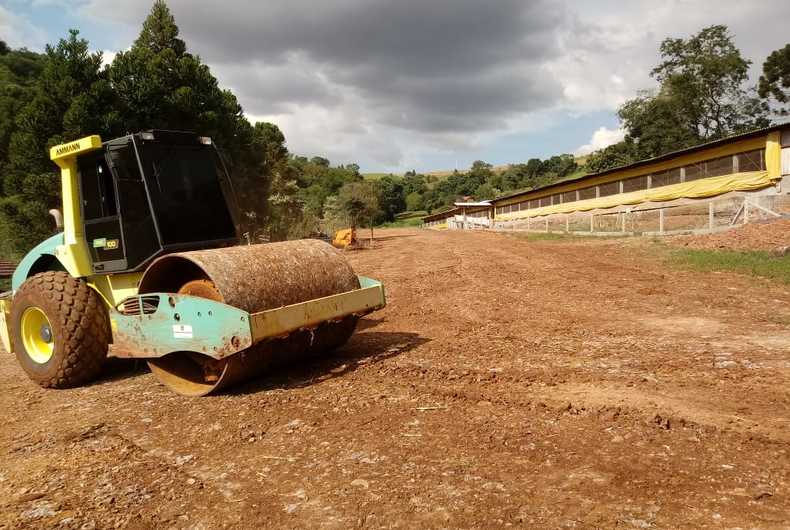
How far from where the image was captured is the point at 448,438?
3.65m

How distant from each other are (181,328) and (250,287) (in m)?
0.75

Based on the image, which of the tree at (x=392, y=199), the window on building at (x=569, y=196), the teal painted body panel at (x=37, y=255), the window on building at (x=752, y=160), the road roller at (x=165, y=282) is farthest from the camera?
the tree at (x=392, y=199)

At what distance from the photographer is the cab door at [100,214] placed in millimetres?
5645

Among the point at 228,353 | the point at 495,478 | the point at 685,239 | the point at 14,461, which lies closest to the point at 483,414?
the point at 495,478

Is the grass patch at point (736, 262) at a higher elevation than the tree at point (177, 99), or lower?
lower

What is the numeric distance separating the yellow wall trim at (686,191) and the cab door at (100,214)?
85.7ft

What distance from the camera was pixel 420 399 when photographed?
449 centimetres

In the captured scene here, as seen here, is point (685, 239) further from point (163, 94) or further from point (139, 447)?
point (163, 94)

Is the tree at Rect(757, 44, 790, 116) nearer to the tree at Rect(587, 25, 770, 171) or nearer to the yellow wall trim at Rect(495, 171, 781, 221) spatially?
the tree at Rect(587, 25, 770, 171)

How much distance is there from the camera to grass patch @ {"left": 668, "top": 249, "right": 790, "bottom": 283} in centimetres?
1023

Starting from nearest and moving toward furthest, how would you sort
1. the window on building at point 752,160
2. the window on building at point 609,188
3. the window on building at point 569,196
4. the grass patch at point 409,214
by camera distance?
1. the window on building at point 752,160
2. the window on building at point 609,188
3. the window on building at point 569,196
4. the grass patch at point 409,214

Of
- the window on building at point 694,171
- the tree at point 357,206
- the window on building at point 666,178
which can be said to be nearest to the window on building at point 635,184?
the window on building at point 666,178

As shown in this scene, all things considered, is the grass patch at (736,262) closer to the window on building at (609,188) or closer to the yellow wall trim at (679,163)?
the yellow wall trim at (679,163)

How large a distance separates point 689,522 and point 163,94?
2272 centimetres
